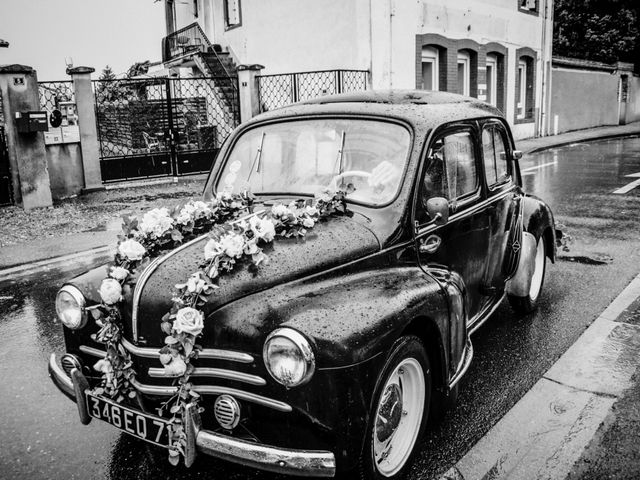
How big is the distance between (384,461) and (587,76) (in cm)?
3057

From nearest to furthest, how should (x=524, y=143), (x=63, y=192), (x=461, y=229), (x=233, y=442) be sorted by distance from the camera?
1. (x=233, y=442)
2. (x=461, y=229)
3. (x=63, y=192)
4. (x=524, y=143)

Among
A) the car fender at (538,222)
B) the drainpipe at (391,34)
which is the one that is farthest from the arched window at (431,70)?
the car fender at (538,222)

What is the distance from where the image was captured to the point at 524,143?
23.0m

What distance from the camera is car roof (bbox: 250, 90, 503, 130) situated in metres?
3.90

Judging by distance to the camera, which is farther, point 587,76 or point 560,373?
point 587,76

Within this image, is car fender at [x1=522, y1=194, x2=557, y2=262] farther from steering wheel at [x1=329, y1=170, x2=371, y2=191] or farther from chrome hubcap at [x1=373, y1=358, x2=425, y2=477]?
chrome hubcap at [x1=373, y1=358, x2=425, y2=477]

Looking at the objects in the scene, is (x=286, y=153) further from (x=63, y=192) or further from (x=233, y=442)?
(x=63, y=192)

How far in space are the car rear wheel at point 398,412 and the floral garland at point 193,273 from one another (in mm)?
801

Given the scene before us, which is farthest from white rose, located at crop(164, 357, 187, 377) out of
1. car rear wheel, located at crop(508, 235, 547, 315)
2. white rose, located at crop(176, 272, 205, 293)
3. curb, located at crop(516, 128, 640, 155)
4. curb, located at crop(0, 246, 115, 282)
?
curb, located at crop(516, 128, 640, 155)

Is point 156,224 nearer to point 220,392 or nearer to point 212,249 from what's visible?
point 212,249

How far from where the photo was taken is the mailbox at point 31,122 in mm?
11188

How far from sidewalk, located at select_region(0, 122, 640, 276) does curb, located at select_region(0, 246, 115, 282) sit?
128 mm

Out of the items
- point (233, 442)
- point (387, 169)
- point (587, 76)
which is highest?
point (587, 76)

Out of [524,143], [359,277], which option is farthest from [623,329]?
[524,143]
